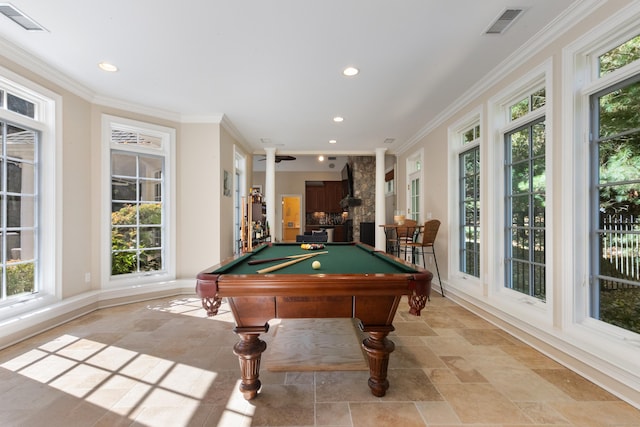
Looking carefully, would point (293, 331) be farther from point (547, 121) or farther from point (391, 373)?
point (547, 121)

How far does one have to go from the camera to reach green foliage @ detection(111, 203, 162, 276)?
395 centimetres

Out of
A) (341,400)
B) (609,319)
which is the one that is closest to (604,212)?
(609,319)

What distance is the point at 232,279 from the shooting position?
158 cm

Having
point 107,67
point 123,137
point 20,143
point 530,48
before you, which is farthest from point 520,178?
point 20,143

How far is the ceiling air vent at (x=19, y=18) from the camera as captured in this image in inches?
83.1

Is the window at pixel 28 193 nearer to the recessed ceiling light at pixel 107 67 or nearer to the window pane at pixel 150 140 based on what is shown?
the recessed ceiling light at pixel 107 67

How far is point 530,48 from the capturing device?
259 cm

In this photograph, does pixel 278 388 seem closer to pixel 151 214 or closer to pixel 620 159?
pixel 620 159

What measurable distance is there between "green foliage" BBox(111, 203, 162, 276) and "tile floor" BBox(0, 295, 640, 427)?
1329mm

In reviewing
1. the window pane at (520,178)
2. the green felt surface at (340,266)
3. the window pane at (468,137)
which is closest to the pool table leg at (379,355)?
the green felt surface at (340,266)

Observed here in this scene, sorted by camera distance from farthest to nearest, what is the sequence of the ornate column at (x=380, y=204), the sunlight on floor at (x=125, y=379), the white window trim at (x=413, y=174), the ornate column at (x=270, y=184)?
the ornate column at (x=270, y=184) → the ornate column at (x=380, y=204) → the white window trim at (x=413, y=174) → the sunlight on floor at (x=125, y=379)

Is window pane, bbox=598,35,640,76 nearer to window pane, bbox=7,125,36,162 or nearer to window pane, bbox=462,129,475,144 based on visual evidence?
window pane, bbox=462,129,475,144

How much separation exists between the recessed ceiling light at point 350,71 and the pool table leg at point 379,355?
259 centimetres

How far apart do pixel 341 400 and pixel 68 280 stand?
349 centimetres
